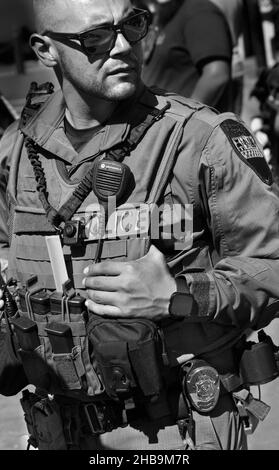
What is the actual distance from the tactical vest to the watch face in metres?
0.07

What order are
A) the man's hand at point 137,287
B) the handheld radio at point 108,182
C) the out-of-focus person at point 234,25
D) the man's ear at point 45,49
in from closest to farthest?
the man's hand at point 137,287 < the handheld radio at point 108,182 < the man's ear at point 45,49 < the out-of-focus person at point 234,25

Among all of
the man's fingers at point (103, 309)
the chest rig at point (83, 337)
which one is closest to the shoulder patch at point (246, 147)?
the chest rig at point (83, 337)

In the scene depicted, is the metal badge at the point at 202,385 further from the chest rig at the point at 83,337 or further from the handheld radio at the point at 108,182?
the handheld radio at the point at 108,182

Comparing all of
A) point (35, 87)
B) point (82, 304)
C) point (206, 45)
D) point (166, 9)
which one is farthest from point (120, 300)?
point (166, 9)

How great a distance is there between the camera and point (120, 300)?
2.15 m

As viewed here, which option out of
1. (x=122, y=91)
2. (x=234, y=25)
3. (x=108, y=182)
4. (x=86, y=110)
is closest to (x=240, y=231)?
(x=108, y=182)

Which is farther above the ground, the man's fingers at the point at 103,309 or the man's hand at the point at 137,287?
the man's hand at the point at 137,287

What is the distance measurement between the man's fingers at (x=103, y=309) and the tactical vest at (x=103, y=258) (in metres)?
0.03

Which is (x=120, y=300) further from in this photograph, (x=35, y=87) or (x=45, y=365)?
(x=35, y=87)

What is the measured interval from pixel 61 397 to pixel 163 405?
318 millimetres

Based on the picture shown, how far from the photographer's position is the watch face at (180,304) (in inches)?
84.3

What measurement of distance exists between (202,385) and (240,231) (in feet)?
1.36

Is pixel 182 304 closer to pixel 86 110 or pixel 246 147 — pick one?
pixel 246 147

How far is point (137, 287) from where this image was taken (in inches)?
84.0
